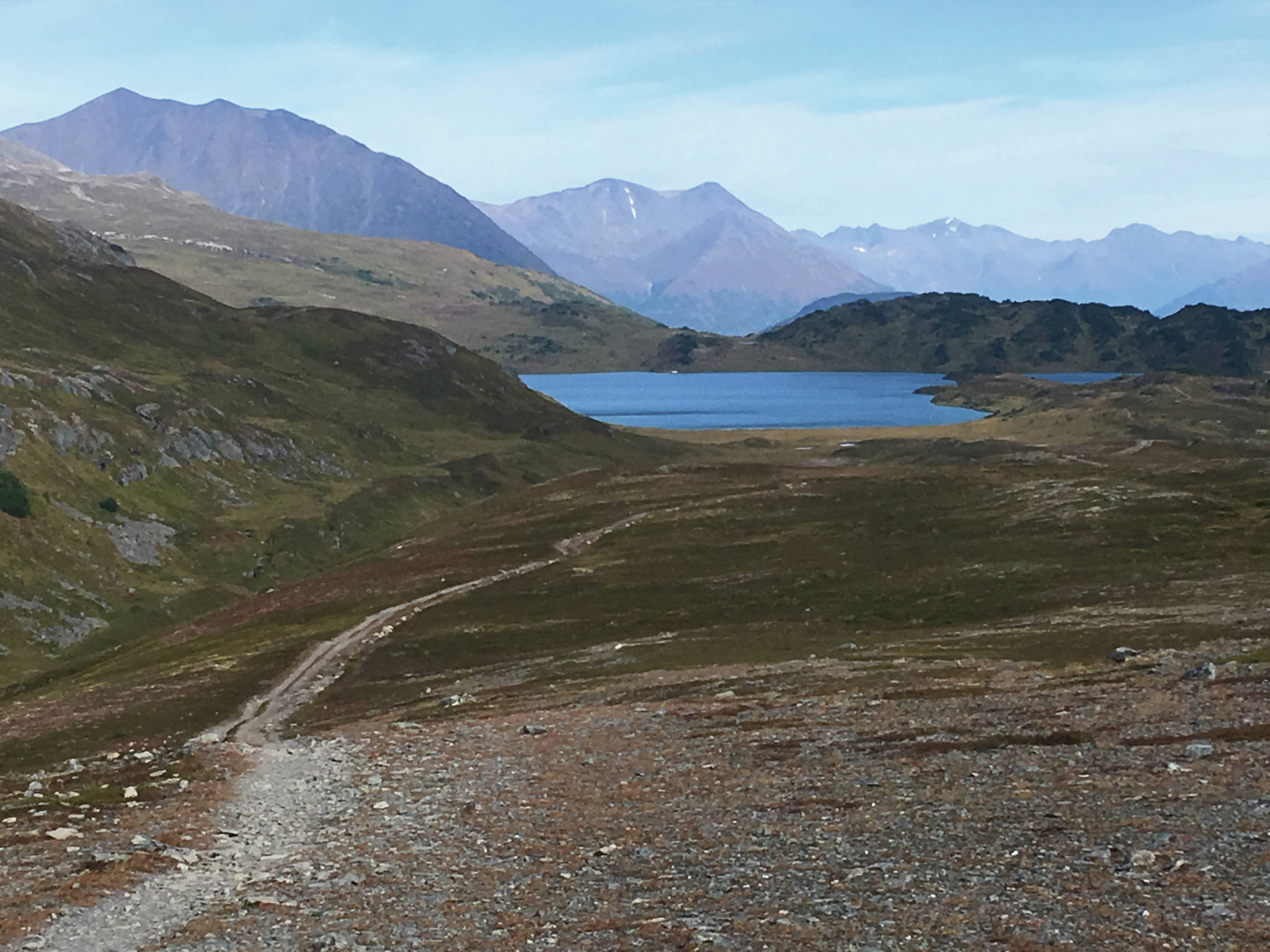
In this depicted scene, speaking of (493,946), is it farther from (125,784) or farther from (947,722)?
(125,784)

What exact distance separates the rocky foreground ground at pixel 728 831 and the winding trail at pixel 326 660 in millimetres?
13437

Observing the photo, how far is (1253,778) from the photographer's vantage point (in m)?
31.5

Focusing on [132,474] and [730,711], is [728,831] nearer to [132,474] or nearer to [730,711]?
[730,711]

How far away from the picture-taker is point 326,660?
8694cm

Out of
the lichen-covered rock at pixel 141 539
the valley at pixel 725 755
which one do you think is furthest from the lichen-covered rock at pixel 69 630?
the valley at pixel 725 755

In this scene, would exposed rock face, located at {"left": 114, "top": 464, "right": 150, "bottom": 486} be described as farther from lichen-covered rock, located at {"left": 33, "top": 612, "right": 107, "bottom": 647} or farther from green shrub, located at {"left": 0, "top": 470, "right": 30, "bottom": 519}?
lichen-covered rock, located at {"left": 33, "top": 612, "right": 107, "bottom": 647}

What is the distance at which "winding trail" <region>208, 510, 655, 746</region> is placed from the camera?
2662 inches

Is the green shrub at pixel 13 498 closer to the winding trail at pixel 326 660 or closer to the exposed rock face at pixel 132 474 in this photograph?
the exposed rock face at pixel 132 474

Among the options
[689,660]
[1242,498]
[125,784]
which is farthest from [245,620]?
[1242,498]

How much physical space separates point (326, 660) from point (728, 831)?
58787 mm

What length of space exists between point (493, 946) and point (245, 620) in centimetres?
9379

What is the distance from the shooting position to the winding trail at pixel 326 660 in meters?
67.6

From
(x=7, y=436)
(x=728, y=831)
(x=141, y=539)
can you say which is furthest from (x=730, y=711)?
(x=7, y=436)

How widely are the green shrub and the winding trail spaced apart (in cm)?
6662
